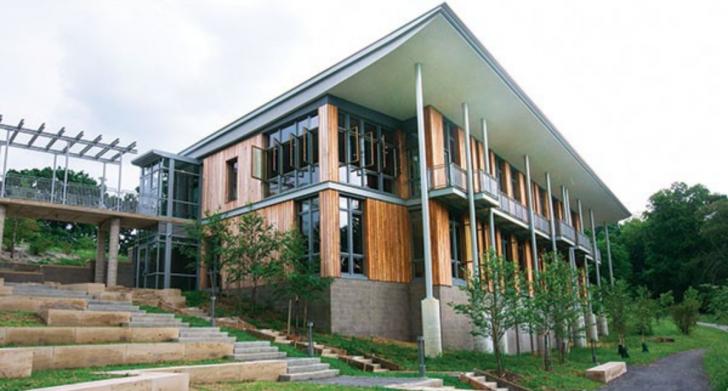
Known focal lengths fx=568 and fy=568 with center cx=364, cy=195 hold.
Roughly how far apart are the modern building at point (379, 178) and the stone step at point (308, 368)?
463cm

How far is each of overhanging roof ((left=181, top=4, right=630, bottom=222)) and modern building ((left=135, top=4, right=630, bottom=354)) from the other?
5cm

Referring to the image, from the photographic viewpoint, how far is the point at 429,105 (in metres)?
20.4

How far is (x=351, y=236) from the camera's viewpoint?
719 inches

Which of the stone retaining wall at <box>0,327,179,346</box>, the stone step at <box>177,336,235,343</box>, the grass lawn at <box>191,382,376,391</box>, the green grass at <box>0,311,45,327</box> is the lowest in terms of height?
the grass lawn at <box>191,382,376,391</box>

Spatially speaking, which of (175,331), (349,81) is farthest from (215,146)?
(175,331)

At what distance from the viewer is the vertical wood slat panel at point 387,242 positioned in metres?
18.6

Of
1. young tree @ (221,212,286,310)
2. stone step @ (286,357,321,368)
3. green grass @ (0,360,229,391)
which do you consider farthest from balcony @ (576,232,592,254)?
green grass @ (0,360,229,391)

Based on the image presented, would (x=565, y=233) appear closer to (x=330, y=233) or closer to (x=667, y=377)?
(x=667, y=377)

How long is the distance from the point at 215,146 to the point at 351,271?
919cm

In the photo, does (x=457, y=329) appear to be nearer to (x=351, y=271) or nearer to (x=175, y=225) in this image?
(x=351, y=271)

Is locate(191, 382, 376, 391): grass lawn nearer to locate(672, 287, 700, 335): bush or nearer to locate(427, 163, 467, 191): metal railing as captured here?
locate(427, 163, 467, 191): metal railing

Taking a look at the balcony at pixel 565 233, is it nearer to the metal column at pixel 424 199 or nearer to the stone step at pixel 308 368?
the metal column at pixel 424 199

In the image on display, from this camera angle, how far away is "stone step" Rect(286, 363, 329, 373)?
11.4 m

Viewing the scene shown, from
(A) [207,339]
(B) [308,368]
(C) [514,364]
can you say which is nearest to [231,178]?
(A) [207,339]
